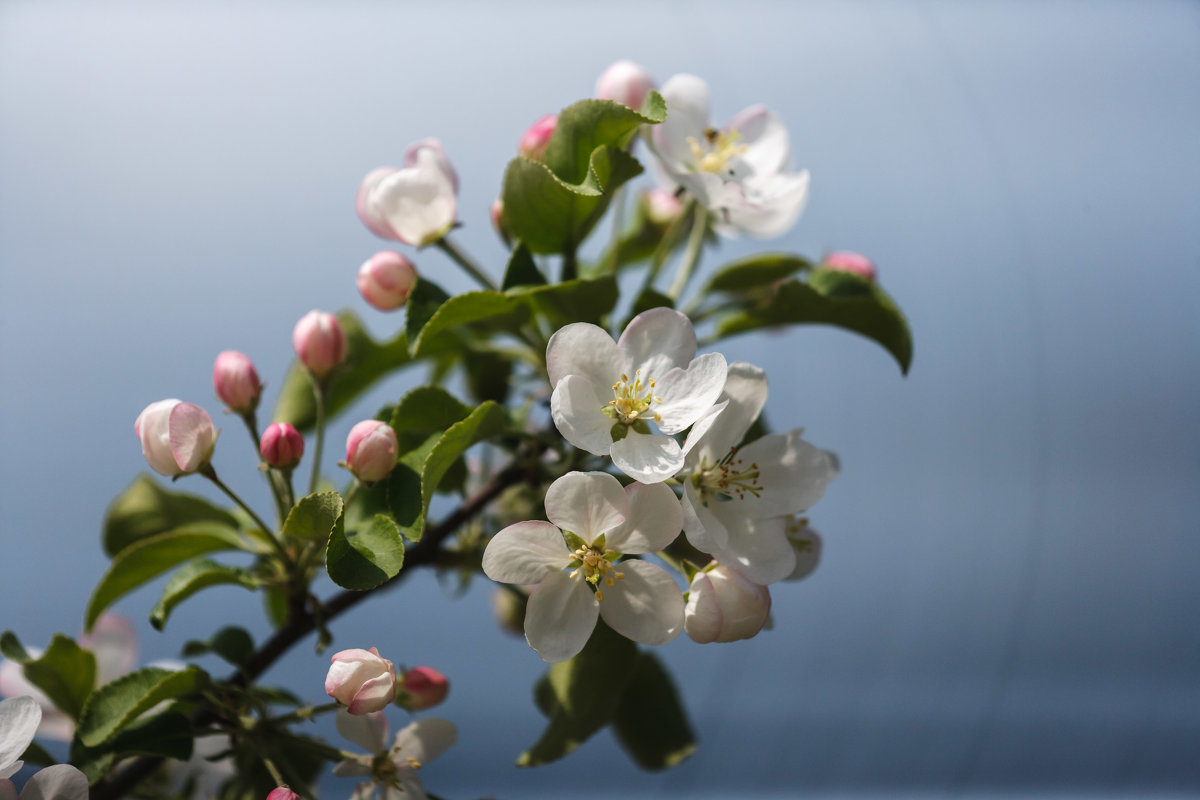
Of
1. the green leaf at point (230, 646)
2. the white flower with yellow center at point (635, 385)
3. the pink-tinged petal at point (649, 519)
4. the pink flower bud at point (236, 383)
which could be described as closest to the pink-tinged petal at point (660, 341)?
the white flower with yellow center at point (635, 385)

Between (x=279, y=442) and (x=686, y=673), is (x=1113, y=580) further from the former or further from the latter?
(x=279, y=442)

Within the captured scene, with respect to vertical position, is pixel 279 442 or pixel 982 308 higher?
pixel 982 308

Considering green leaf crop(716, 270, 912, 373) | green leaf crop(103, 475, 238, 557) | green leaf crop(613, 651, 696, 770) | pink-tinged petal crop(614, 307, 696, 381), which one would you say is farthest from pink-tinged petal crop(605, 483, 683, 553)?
green leaf crop(103, 475, 238, 557)

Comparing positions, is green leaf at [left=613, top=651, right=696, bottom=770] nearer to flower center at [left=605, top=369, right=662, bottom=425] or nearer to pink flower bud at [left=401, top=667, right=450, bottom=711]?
pink flower bud at [left=401, top=667, right=450, bottom=711]

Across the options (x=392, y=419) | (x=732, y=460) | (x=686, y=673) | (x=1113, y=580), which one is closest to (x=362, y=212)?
(x=392, y=419)

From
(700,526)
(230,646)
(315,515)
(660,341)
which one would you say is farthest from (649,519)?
(230,646)

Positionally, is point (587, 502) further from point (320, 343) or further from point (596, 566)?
point (320, 343)

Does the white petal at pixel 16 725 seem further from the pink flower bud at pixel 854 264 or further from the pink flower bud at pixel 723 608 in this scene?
the pink flower bud at pixel 854 264

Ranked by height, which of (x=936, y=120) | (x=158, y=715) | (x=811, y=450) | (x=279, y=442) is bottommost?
(x=158, y=715)
